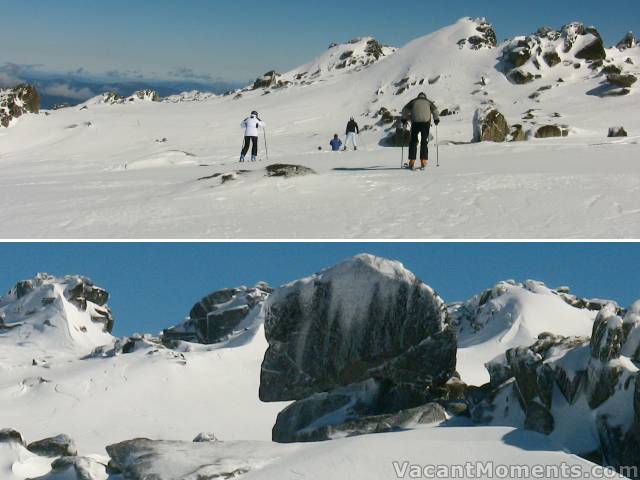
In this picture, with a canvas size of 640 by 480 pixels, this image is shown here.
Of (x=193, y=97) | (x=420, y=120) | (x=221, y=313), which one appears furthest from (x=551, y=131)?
(x=193, y=97)

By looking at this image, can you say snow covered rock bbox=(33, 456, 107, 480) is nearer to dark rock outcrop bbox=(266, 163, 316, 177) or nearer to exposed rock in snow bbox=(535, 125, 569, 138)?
dark rock outcrop bbox=(266, 163, 316, 177)

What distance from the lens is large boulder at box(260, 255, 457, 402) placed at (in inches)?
583

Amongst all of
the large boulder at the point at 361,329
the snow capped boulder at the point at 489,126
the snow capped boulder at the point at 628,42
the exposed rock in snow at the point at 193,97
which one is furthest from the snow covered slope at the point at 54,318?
the snow capped boulder at the point at 628,42

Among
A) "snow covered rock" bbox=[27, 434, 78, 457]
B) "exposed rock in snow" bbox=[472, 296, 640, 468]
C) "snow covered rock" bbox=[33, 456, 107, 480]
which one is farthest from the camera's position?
"snow covered rock" bbox=[27, 434, 78, 457]

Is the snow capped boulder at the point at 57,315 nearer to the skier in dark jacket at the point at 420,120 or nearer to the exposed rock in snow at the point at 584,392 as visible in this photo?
the skier in dark jacket at the point at 420,120

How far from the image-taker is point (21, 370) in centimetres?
3706

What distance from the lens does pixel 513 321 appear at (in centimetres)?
3528

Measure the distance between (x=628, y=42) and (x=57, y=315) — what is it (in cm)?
5532

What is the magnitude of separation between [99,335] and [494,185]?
42.9m

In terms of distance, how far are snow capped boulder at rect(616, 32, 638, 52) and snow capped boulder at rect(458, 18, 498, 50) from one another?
11.4 metres

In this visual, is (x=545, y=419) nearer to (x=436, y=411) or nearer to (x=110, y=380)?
(x=436, y=411)

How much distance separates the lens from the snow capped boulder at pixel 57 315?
50.5 meters

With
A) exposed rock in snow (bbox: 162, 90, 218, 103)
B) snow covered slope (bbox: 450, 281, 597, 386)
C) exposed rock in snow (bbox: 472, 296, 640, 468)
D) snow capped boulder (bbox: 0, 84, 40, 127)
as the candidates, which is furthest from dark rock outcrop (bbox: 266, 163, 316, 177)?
exposed rock in snow (bbox: 162, 90, 218, 103)

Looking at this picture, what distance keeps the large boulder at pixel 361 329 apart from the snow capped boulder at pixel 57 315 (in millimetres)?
36136
